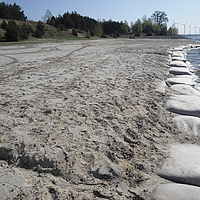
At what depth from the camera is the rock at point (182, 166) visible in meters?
1.56

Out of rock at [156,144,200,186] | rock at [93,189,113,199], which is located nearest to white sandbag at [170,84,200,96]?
rock at [156,144,200,186]

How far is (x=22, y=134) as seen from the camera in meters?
1.96

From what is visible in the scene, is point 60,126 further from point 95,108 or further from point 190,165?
point 190,165

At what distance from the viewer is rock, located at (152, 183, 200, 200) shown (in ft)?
4.38

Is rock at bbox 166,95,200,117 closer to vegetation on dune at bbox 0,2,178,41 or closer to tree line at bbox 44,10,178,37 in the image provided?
vegetation on dune at bbox 0,2,178,41

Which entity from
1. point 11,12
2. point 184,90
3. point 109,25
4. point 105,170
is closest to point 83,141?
point 105,170

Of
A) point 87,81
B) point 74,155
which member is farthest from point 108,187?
point 87,81

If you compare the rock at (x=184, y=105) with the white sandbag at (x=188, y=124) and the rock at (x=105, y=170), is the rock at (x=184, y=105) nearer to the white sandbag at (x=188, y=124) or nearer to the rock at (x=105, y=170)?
the white sandbag at (x=188, y=124)

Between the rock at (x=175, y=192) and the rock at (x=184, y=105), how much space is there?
5.10 ft

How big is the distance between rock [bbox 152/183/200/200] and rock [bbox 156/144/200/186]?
0.12 metres

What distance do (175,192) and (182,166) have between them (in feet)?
1.21

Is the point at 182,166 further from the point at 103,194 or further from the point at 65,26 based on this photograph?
the point at 65,26

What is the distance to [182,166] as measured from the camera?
167 cm

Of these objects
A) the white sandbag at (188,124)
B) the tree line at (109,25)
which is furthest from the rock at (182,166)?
the tree line at (109,25)
